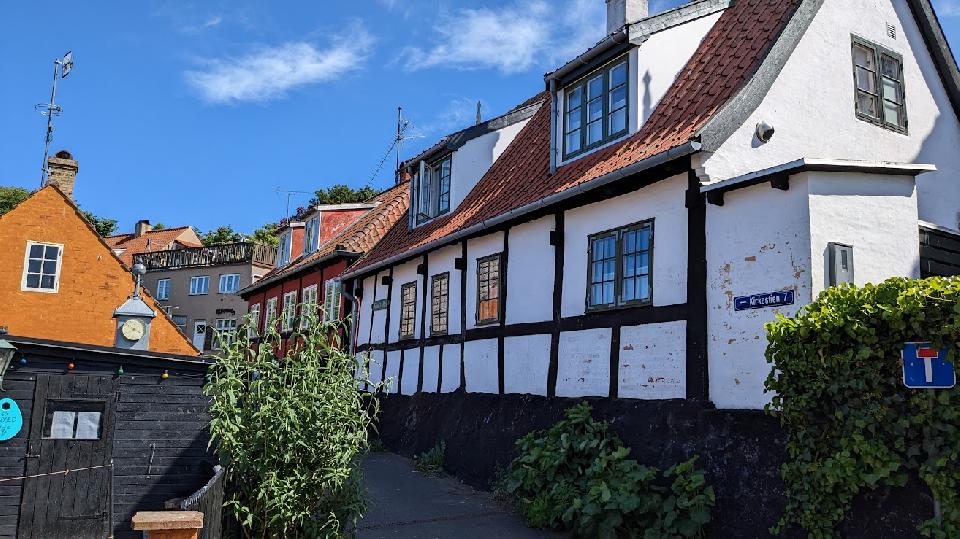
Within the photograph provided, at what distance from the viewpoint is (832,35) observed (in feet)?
34.1

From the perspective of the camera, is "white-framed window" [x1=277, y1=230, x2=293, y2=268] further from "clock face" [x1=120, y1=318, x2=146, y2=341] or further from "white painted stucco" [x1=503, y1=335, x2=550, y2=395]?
"white painted stucco" [x1=503, y1=335, x2=550, y2=395]

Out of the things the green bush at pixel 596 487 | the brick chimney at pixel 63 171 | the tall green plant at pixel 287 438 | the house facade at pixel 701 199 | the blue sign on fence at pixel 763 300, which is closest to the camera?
the tall green plant at pixel 287 438

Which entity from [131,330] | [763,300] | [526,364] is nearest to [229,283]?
[131,330]

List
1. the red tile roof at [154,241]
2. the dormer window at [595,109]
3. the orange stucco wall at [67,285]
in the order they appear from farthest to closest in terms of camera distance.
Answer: the red tile roof at [154,241] → the orange stucco wall at [67,285] → the dormer window at [595,109]

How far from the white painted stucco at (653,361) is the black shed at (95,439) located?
5661 millimetres

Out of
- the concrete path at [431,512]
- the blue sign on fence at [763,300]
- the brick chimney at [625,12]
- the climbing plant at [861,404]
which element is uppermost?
the brick chimney at [625,12]

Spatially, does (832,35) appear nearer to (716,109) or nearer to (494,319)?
(716,109)

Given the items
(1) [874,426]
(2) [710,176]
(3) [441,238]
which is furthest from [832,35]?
(3) [441,238]

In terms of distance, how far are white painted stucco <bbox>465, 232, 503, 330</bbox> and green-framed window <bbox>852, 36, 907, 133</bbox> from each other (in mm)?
5832

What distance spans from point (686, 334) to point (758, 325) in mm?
1026

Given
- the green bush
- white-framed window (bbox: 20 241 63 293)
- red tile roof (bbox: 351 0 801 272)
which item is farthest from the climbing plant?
white-framed window (bbox: 20 241 63 293)

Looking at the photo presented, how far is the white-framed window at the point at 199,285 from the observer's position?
43312 millimetres

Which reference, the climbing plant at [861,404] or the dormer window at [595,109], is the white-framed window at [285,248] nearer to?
the dormer window at [595,109]

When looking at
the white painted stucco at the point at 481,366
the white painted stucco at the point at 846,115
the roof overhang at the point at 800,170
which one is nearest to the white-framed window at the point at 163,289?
the white painted stucco at the point at 481,366
